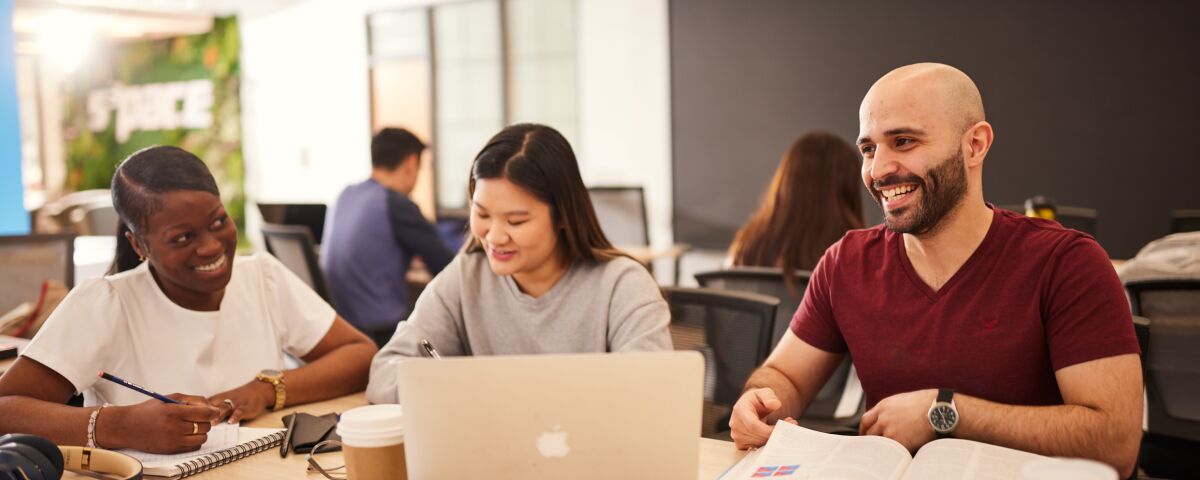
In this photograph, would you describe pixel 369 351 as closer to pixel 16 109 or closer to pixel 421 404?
pixel 421 404

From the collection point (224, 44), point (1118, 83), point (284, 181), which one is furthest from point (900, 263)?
point (224, 44)

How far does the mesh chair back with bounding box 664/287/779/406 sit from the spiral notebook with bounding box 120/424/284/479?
0.95 metres

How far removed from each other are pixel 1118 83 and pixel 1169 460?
2.81m

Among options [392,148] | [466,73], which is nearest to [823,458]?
[392,148]

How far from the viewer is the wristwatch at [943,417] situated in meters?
1.50

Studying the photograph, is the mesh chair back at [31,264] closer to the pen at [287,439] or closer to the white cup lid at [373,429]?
the pen at [287,439]

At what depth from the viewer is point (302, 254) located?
3.70m

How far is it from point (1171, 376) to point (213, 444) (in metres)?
2.18

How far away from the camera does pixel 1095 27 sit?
4559 millimetres

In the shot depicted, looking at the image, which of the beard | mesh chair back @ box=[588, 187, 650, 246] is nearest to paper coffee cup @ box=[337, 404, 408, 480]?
the beard

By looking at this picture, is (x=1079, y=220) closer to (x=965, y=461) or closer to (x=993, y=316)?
(x=993, y=316)

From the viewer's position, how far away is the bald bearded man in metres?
1.50

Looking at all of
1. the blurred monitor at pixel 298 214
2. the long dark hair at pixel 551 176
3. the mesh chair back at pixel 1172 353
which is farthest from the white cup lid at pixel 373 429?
the blurred monitor at pixel 298 214

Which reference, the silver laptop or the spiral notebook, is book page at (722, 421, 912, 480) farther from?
the spiral notebook
